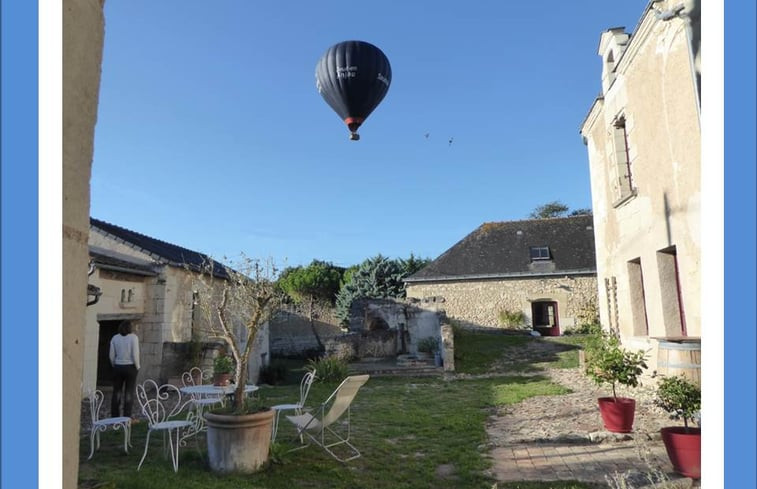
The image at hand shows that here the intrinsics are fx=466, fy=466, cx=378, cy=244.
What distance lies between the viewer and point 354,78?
24.4 feet

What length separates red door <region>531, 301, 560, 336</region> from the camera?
19469 mm

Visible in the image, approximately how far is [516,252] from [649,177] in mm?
13367

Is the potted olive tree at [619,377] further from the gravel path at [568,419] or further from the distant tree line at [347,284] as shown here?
the distant tree line at [347,284]

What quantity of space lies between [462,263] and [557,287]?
4017 millimetres

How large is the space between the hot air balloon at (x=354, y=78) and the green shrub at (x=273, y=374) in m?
9.68

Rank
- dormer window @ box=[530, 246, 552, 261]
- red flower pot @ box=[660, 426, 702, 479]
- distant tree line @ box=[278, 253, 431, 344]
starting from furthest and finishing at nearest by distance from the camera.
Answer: distant tree line @ box=[278, 253, 431, 344]
dormer window @ box=[530, 246, 552, 261]
red flower pot @ box=[660, 426, 702, 479]

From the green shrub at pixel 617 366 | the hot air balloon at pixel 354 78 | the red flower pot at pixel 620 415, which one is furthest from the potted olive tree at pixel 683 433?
the hot air balloon at pixel 354 78

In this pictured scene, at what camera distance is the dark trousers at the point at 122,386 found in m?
6.63

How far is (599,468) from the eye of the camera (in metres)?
4.25

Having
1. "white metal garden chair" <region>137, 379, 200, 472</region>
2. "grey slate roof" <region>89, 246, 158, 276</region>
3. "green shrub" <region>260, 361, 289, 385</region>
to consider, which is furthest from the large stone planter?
"green shrub" <region>260, 361, 289, 385</region>

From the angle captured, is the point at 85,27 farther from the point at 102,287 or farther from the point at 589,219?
the point at 589,219

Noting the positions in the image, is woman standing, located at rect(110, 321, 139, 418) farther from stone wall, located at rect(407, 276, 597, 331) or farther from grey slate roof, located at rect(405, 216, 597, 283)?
grey slate roof, located at rect(405, 216, 597, 283)

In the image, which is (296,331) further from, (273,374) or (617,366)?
(617,366)

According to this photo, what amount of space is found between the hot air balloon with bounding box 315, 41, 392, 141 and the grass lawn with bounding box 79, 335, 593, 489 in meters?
4.62
